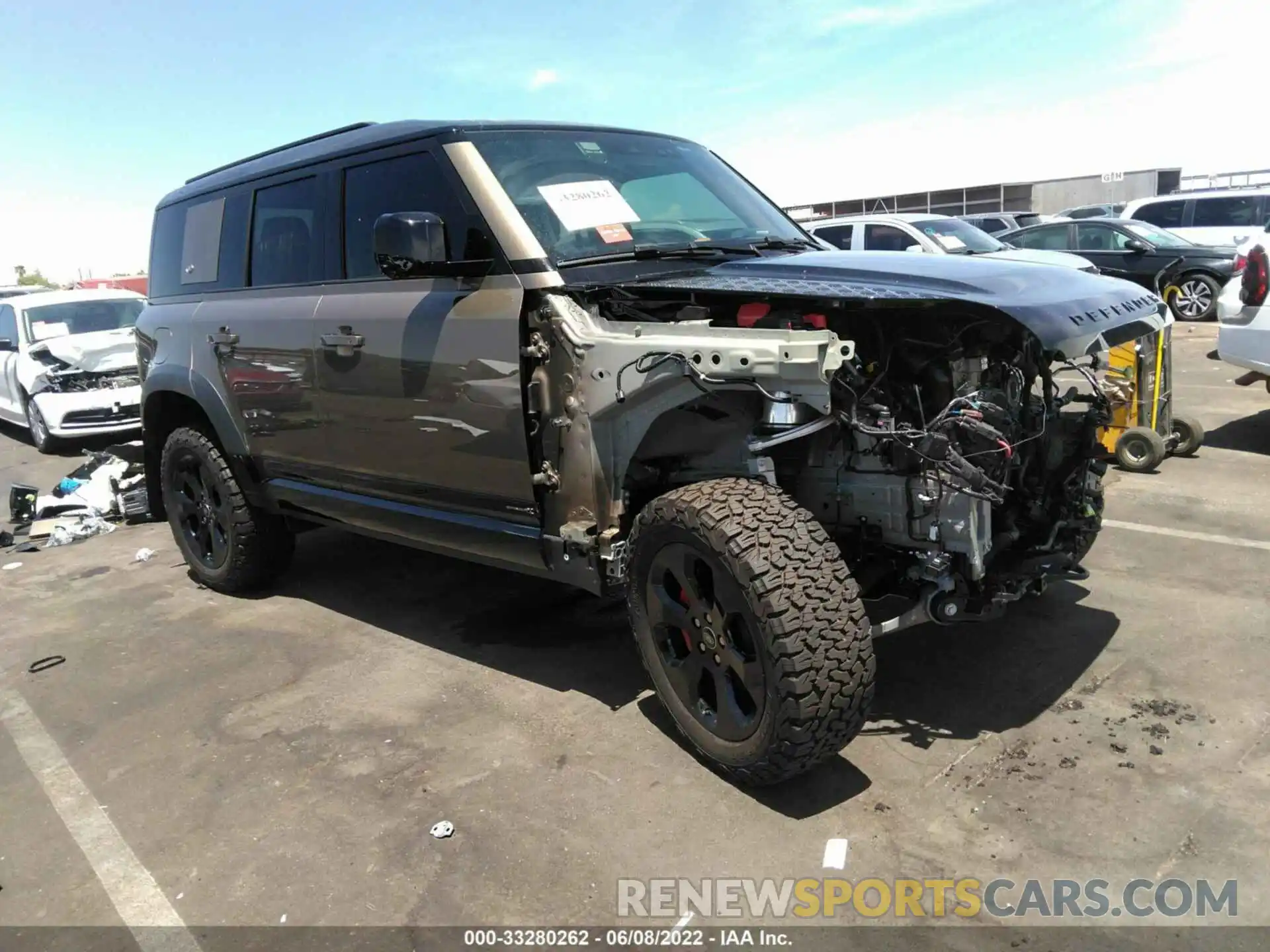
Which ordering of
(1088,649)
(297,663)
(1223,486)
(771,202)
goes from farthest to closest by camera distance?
(1223,486) < (771,202) < (297,663) < (1088,649)

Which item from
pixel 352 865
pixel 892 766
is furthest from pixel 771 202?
pixel 352 865

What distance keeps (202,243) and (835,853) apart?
175 inches

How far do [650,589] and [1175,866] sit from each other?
1.66 m

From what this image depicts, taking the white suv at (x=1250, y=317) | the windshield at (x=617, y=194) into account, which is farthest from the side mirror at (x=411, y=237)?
the white suv at (x=1250, y=317)

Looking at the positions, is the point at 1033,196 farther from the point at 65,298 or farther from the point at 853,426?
the point at 853,426

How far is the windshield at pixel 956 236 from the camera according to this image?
1149 cm

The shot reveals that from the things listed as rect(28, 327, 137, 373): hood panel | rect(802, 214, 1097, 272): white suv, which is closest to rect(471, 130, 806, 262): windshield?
rect(802, 214, 1097, 272): white suv

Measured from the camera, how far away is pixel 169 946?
2.56 metres

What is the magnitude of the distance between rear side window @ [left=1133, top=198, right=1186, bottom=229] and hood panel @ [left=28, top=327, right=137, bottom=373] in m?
15.7

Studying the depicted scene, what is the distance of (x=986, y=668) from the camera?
3.70 m

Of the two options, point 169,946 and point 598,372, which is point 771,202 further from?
point 169,946

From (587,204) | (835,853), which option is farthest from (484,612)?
(835,853)

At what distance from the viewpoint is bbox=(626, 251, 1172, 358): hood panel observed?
2711 mm

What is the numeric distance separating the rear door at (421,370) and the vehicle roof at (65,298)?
876 centimetres
